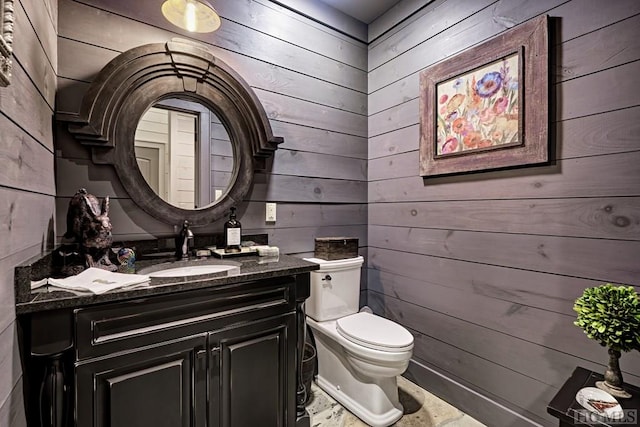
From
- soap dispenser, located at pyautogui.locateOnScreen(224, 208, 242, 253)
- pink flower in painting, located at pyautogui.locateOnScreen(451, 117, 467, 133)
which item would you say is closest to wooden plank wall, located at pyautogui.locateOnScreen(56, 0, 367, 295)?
soap dispenser, located at pyautogui.locateOnScreen(224, 208, 242, 253)

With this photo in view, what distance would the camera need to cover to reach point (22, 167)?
3.04ft

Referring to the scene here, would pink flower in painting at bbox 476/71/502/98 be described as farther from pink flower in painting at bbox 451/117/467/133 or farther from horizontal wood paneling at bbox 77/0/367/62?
horizontal wood paneling at bbox 77/0/367/62

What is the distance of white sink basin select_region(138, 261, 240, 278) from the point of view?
4.26ft

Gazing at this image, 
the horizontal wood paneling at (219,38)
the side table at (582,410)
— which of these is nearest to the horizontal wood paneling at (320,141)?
the horizontal wood paneling at (219,38)

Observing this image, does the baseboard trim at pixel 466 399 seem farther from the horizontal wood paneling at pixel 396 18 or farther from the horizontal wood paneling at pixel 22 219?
the horizontal wood paneling at pixel 396 18

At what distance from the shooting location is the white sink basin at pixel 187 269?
1.30 meters

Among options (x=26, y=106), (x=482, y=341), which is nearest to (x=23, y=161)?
(x=26, y=106)

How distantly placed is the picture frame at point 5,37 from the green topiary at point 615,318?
1853 mm

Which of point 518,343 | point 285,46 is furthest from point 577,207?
point 285,46

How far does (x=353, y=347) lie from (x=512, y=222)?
3.45ft

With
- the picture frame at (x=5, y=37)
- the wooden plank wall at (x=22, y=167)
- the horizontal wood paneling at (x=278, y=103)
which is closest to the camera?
the picture frame at (x=5, y=37)

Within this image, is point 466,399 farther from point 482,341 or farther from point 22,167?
point 22,167

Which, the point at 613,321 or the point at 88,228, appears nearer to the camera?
the point at 613,321

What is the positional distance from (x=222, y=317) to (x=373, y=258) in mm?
1426
